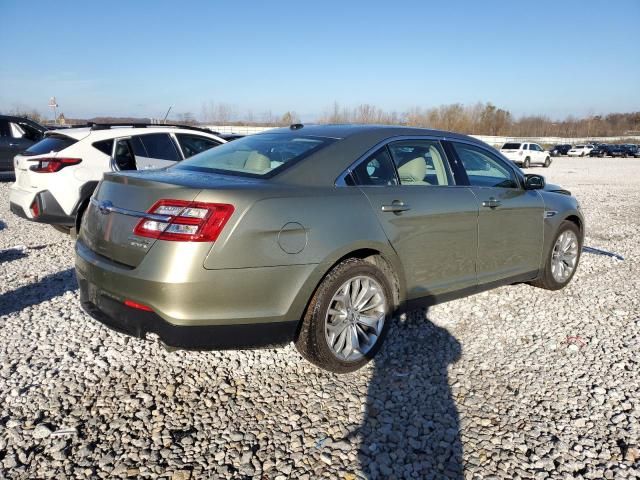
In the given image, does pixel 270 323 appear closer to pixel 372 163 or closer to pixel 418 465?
pixel 418 465

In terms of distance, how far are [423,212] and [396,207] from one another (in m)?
0.27

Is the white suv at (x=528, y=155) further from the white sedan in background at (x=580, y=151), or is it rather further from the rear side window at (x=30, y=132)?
the rear side window at (x=30, y=132)

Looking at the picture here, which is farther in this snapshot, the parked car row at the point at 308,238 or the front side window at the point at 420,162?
the front side window at the point at 420,162

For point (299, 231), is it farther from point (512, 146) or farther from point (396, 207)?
point (512, 146)

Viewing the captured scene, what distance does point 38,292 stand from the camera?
4.80 meters

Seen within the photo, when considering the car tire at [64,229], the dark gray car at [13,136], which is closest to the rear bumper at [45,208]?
the car tire at [64,229]

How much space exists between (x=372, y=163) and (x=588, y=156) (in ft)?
192

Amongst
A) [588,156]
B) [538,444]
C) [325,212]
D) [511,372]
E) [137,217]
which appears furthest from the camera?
[588,156]

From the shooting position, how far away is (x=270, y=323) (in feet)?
9.59

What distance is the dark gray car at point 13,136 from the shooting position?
1360cm

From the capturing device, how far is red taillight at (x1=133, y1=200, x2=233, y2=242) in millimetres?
2680

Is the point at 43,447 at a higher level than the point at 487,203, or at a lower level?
lower

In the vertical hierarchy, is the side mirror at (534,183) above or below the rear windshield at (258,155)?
below

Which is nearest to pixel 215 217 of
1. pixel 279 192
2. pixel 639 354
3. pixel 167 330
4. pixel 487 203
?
pixel 279 192
